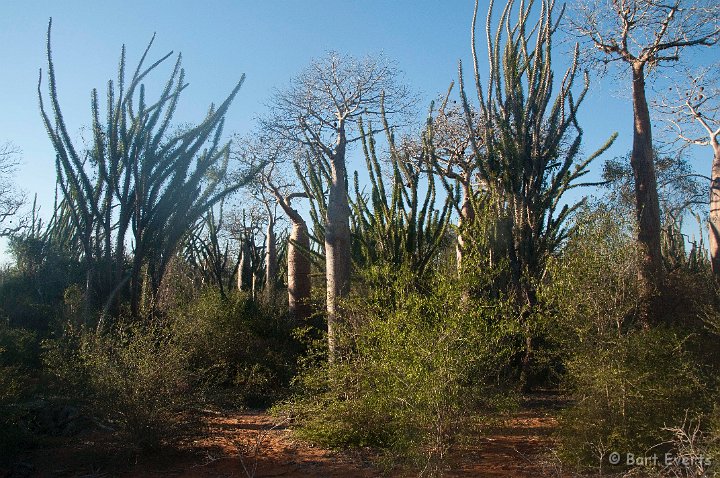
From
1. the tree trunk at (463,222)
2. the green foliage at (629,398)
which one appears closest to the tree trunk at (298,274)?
the tree trunk at (463,222)

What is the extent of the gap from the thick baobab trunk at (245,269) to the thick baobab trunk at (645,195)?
10.0 m

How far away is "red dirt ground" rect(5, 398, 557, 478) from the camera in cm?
552

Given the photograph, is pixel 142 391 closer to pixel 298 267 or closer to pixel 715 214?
pixel 298 267

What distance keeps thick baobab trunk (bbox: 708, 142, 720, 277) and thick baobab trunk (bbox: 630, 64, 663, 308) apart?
2.85 metres

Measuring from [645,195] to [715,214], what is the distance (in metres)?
4.18

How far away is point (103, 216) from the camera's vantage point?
9.39 m

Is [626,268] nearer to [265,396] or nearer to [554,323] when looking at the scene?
[554,323]

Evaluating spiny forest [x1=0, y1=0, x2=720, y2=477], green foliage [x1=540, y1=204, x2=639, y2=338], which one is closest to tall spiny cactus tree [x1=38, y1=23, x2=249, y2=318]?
spiny forest [x1=0, y1=0, x2=720, y2=477]

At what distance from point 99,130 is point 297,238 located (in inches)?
182

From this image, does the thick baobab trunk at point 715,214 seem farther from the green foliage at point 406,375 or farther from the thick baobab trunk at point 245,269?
the thick baobab trunk at point 245,269

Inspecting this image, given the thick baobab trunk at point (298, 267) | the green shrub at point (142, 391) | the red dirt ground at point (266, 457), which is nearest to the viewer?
the red dirt ground at point (266, 457)

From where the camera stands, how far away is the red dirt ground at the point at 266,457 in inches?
217

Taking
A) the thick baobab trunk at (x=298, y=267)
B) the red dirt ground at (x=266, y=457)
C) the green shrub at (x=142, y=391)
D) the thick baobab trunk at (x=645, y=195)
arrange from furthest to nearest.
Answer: the thick baobab trunk at (x=298, y=267)
the thick baobab trunk at (x=645, y=195)
the green shrub at (x=142, y=391)
the red dirt ground at (x=266, y=457)

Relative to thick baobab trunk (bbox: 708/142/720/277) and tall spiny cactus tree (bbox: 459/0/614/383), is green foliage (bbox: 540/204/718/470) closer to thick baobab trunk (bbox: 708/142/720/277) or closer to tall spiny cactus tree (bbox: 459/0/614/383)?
tall spiny cactus tree (bbox: 459/0/614/383)
